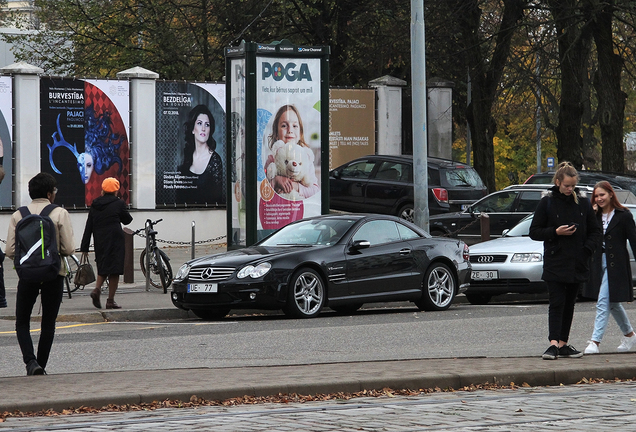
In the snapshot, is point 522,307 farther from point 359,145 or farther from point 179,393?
point 359,145

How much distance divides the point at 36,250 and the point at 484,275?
30.4 feet

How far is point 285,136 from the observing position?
1916 centimetres

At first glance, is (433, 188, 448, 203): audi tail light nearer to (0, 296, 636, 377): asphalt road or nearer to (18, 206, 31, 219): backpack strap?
(0, 296, 636, 377): asphalt road

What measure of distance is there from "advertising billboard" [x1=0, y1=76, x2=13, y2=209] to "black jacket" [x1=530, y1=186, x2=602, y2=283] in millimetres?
17339

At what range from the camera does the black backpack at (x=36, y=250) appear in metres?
8.85

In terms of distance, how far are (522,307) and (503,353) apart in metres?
5.62

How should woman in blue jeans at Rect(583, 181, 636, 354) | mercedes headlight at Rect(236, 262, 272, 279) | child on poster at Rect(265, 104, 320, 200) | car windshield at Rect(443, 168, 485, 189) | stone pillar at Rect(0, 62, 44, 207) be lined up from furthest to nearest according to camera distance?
1. car windshield at Rect(443, 168, 485, 189)
2. stone pillar at Rect(0, 62, 44, 207)
3. child on poster at Rect(265, 104, 320, 200)
4. mercedes headlight at Rect(236, 262, 272, 279)
5. woman in blue jeans at Rect(583, 181, 636, 354)

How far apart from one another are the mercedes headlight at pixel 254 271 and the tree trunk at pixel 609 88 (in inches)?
574

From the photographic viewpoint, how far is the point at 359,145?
29.8 metres

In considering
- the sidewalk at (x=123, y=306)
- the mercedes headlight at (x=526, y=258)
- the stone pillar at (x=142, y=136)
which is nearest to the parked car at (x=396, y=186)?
the stone pillar at (x=142, y=136)

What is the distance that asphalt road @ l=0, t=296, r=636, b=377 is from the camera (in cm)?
1043

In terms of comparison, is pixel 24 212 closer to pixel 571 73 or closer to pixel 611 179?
pixel 611 179

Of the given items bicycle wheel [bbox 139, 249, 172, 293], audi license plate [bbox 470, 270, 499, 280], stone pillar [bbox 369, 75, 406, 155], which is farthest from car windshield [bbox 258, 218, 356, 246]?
stone pillar [bbox 369, 75, 406, 155]

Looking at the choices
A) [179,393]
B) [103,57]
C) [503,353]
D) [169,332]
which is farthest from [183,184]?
[179,393]
